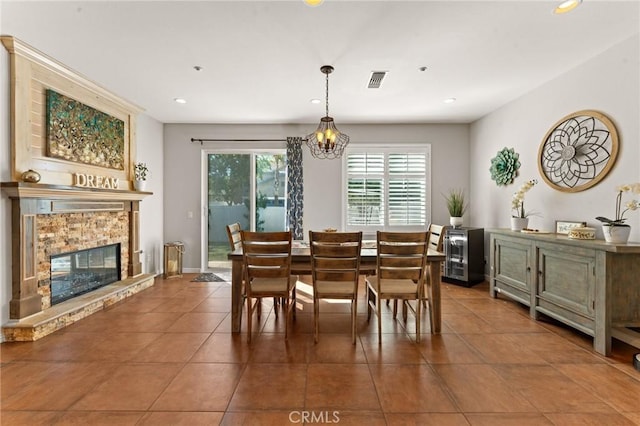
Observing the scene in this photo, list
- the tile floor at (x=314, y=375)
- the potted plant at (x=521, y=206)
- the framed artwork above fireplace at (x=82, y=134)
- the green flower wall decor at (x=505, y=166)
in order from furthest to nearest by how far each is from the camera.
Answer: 1. the green flower wall decor at (x=505, y=166)
2. the potted plant at (x=521, y=206)
3. the framed artwork above fireplace at (x=82, y=134)
4. the tile floor at (x=314, y=375)

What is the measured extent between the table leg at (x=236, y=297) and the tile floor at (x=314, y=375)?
124 mm

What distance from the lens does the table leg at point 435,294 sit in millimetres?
2934

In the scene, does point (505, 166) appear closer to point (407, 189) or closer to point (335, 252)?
point (407, 189)

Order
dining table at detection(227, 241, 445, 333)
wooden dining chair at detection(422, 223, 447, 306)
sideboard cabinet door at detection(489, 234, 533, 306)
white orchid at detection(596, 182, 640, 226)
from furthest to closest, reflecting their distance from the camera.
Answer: sideboard cabinet door at detection(489, 234, 533, 306) → wooden dining chair at detection(422, 223, 447, 306) → dining table at detection(227, 241, 445, 333) → white orchid at detection(596, 182, 640, 226)

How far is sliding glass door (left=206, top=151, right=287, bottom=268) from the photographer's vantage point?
565 centimetres

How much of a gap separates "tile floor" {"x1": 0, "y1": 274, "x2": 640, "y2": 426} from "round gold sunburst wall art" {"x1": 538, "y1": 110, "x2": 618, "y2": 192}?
1.60 m

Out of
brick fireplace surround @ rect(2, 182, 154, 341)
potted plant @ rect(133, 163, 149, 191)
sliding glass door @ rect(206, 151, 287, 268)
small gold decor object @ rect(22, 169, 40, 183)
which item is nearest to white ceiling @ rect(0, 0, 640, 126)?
potted plant @ rect(133, 163, 149, 191)

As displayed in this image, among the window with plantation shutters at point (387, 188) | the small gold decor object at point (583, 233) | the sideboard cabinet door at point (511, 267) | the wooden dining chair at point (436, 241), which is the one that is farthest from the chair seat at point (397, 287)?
the window with plantation shutters at point (387, 188)

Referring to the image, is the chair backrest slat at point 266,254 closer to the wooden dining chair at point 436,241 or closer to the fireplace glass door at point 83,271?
the wooden dining chair at point 436,241

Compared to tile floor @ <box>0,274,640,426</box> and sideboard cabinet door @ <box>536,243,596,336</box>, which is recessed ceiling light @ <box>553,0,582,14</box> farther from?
tile floor @ <box>0,274,640,426</box>

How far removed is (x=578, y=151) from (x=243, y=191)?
193 inches

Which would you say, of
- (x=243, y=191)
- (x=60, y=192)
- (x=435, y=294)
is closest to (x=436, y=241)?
(x=435, y=294)

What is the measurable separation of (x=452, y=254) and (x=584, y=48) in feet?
9.85

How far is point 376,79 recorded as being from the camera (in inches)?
140
